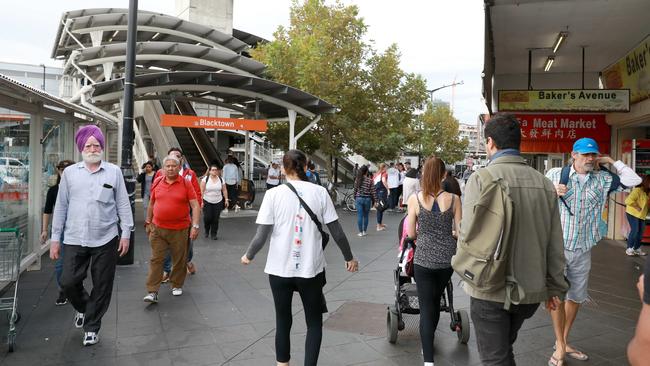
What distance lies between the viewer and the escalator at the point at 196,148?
21.7 m

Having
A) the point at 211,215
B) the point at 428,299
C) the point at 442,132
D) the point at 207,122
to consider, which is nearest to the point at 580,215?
the point at 428,299

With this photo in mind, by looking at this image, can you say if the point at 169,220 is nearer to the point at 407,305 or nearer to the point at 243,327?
the point at 243,327

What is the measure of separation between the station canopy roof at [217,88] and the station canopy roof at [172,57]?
7.19 feet

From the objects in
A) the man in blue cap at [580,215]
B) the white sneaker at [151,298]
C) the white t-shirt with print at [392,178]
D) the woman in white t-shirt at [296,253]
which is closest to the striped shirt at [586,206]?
the man in blue cap at [580,215]

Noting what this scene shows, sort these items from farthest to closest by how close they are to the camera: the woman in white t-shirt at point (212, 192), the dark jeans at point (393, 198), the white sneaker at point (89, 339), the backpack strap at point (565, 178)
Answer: the dark jeans at point (393, 198) < the woman in white t-shirt at point (212, 192) < the white sneaker at point (89, 339) < the backpack strap at point (565, 178)

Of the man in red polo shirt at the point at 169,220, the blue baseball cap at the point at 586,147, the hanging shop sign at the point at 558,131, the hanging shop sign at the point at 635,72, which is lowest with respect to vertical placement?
the man in red polo shirt at the point at 169,220

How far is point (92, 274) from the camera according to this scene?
456 cm

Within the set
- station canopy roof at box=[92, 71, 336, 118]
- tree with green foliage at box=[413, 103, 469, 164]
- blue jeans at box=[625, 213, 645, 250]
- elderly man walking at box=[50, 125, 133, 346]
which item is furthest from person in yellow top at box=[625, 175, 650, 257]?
tree with green foliage at box=[413, 103, 469, 164]

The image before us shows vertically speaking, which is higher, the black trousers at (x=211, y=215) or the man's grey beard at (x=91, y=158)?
the man's grey beard at (x=91, y=158)

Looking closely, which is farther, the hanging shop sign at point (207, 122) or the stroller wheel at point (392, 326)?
the hanging shop sign at point (207, 122)

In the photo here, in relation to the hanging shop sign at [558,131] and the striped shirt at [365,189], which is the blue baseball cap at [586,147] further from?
the striped shirt at [365,189]

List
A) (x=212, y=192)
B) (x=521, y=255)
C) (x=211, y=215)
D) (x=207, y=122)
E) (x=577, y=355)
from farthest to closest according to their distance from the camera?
(x=207, y=122) < (x=211, y=215) < (x=212, y=192) < (x=577, y=355) < (x=521, y=255)

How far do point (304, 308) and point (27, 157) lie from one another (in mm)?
5890

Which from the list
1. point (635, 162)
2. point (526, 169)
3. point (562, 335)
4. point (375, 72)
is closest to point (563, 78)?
point (635, 162)
